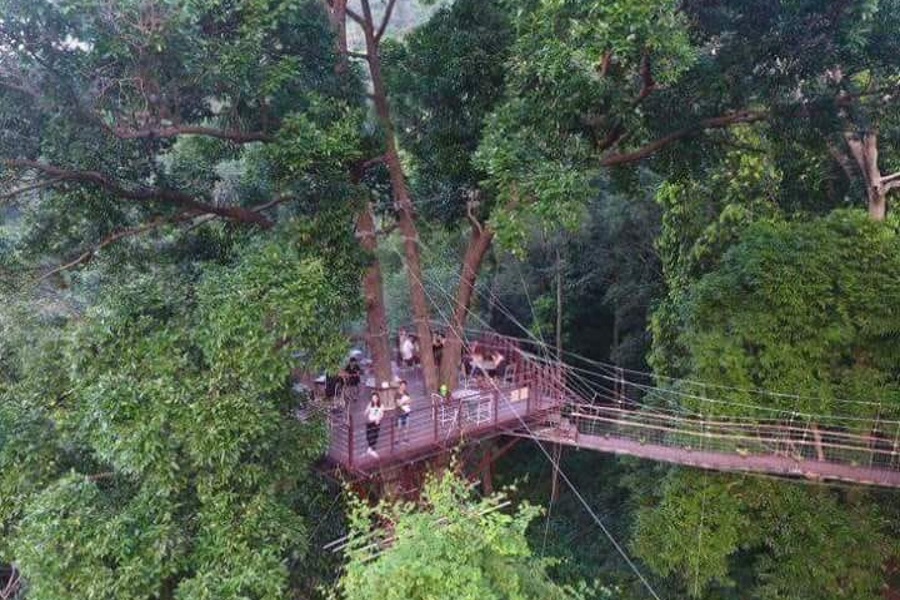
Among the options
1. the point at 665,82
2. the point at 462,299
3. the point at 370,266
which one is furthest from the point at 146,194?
the point at 665,82

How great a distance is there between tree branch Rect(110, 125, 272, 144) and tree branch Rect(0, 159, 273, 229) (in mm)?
593

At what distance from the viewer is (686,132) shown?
6562 mm

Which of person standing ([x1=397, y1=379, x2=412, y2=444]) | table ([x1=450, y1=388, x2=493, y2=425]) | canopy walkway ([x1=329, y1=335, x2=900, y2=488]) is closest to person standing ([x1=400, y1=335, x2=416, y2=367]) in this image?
canopy walkway ([x1=329, y1=335, x2=900, y2=488])

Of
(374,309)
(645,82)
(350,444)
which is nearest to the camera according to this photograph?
(645,82)

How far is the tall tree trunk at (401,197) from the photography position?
7.42 metres

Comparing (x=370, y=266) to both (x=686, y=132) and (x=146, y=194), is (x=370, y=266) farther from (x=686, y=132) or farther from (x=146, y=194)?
(x=686, y=132)

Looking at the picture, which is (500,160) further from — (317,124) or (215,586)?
(215,586)

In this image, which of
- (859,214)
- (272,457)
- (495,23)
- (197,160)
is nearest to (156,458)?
(272,457)

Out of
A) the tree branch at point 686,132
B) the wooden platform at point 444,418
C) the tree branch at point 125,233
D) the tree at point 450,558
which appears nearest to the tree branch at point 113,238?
the tree branch at point 125,233

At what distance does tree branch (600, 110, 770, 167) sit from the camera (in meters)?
6.28

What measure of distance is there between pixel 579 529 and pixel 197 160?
8626 millimetres

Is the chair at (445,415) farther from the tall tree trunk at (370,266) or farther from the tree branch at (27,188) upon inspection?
the tree branch at (27,188)

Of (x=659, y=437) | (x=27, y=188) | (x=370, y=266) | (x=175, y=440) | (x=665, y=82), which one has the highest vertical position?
(x=665, y=82)

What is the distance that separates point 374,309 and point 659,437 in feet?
11.9
